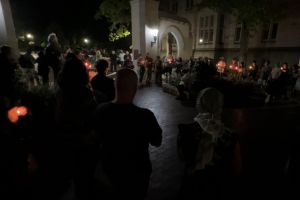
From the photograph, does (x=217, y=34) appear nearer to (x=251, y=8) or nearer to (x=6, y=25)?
(x=251, y=8)

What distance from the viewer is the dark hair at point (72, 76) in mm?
2453

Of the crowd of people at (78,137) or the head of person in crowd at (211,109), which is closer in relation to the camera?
the crowd of people at (78,137)

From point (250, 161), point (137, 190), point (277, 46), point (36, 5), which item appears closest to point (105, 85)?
point (137, 190)

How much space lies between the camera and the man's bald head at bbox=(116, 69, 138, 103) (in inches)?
72.1

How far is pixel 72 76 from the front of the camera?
245 cm

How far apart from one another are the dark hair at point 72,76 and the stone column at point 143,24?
1212 cm

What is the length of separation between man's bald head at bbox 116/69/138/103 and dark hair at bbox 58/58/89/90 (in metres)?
0.84

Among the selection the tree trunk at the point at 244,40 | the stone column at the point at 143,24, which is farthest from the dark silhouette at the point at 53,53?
the tree trunk at the point at 244,40

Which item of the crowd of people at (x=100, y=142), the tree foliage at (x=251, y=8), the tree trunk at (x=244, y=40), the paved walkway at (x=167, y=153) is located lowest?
the paved walkway at (x=167, y=153)

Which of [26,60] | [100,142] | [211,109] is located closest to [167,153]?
[211,109]

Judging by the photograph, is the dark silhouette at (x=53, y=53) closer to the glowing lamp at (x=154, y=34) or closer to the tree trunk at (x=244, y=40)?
the glowing lamp at (x=154, y=34)

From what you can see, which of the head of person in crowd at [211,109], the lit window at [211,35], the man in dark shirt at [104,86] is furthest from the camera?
the lit window at [211,35]

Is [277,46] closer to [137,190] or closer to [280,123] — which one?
[280,123]

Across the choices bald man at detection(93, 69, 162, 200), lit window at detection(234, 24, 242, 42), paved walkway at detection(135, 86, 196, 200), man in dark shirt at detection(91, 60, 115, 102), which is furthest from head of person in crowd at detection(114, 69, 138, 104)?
lit window at detection(234, 24, 242, 42)
